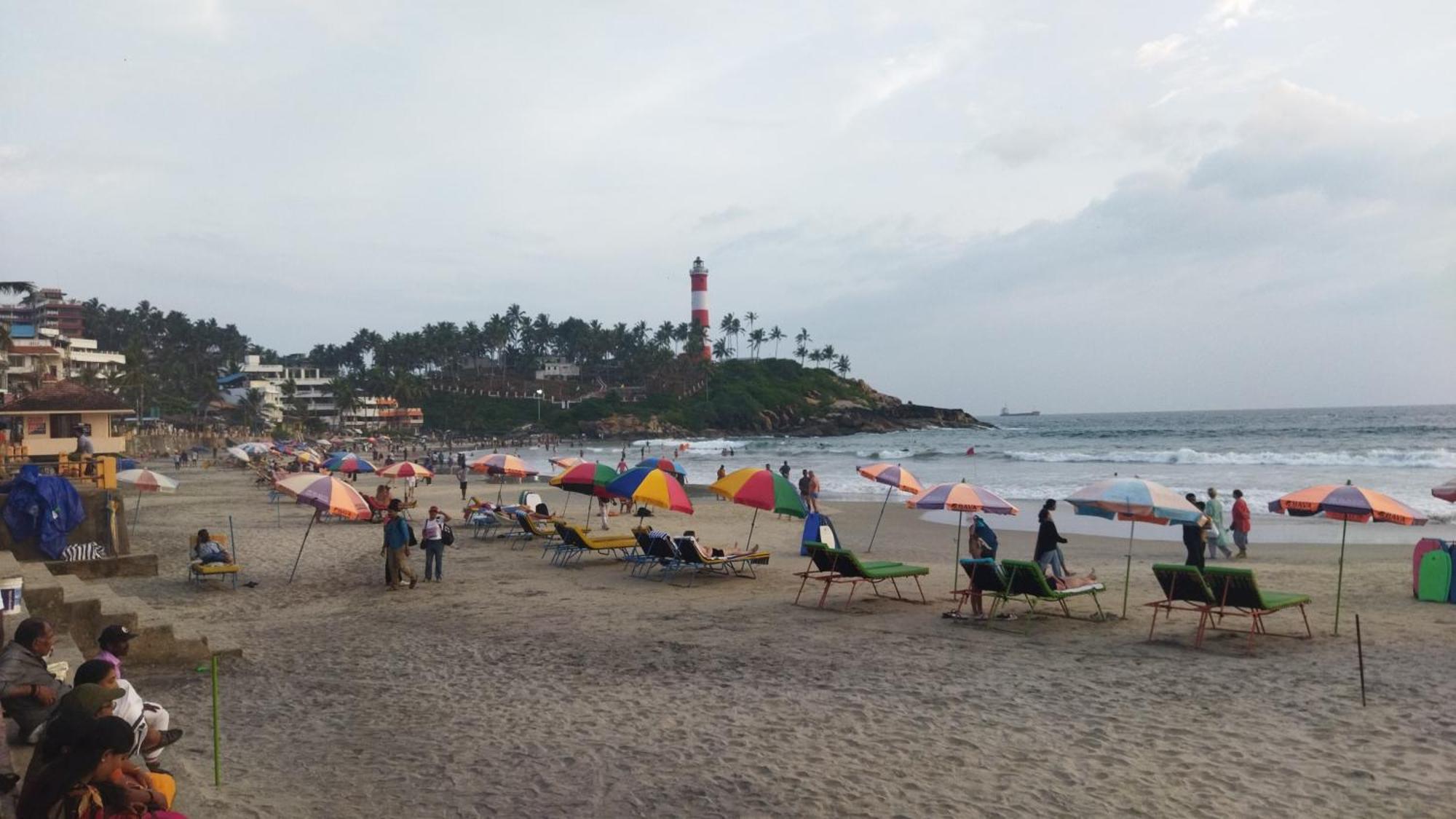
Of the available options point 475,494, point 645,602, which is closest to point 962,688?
point 645,602

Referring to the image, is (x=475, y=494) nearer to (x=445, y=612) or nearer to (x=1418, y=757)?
(x=445, y=612)

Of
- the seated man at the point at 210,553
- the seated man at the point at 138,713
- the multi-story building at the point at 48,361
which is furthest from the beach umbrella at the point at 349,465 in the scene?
the multi-story building at the point at 48,361

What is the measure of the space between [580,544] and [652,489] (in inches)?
97.1

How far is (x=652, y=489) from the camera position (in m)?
13.7

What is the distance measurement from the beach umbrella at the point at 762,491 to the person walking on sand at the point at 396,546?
4414mm

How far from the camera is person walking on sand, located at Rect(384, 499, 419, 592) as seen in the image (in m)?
12.9

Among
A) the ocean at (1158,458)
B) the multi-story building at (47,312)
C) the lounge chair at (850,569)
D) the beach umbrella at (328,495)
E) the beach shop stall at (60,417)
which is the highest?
the multi-story building at (47,312)

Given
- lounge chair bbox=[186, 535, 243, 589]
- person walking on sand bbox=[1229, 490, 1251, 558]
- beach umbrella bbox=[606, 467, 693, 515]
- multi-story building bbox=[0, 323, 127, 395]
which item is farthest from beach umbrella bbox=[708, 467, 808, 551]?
multi-story building bbox=[0, 323, 127, 395]

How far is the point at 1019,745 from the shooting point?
632 centimetres

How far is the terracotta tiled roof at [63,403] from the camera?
22.2 meters

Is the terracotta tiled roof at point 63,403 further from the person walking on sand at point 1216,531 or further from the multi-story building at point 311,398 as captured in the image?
the multi-story building at point 311,398

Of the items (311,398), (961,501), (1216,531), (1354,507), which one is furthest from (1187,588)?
(311,398)

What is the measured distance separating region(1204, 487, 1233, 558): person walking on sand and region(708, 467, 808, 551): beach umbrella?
746 centimetres

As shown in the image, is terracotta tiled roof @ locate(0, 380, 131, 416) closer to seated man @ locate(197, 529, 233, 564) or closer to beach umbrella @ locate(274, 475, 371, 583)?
seated man @ locate(197, 529, 233, 564)
